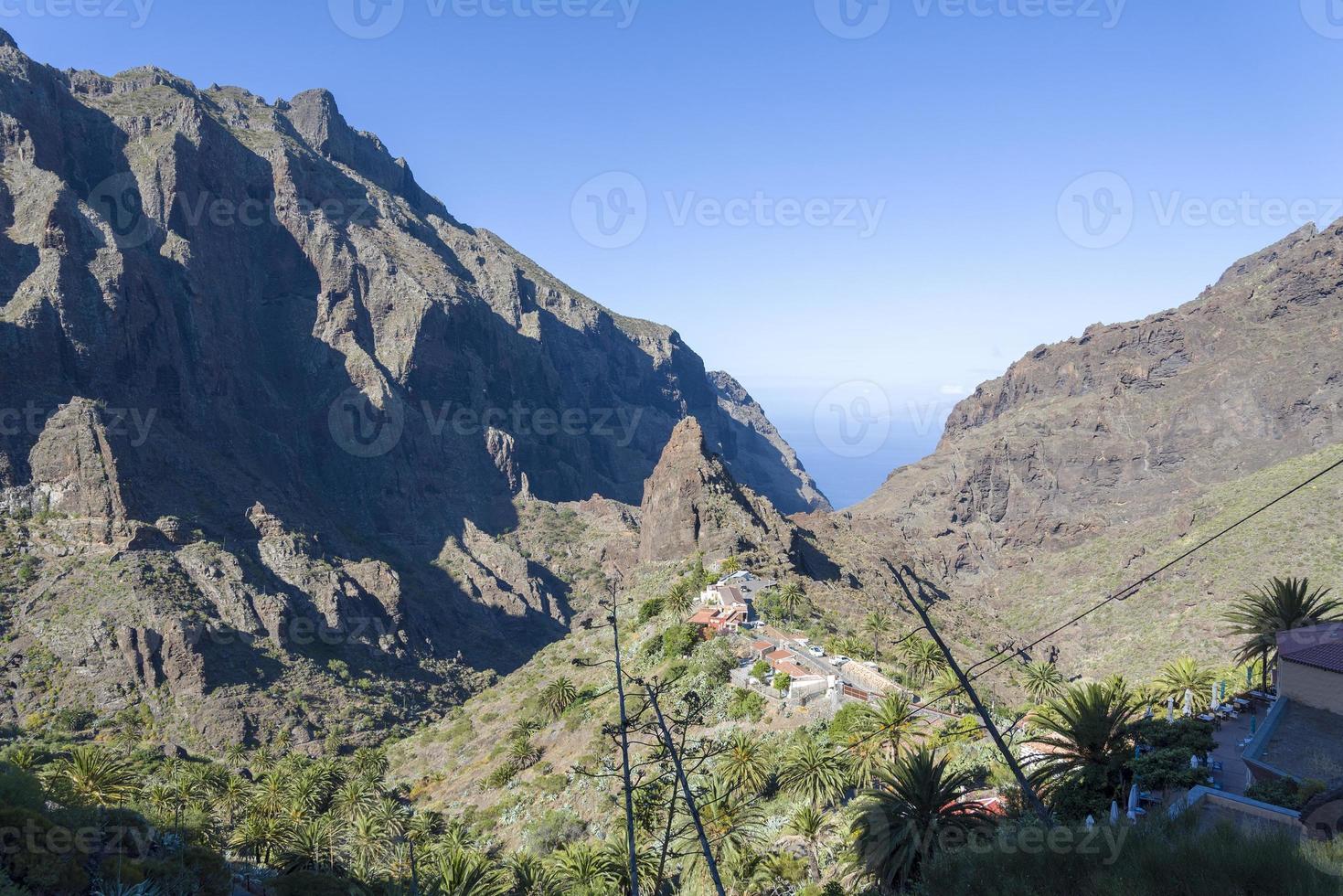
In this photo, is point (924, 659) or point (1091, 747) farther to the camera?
point (924, 659)

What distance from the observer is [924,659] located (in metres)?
51.8

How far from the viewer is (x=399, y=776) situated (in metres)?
67.7

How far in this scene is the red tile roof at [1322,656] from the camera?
92.0 feet

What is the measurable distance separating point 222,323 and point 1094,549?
167530mm

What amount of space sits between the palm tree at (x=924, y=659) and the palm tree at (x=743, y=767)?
19.9 m

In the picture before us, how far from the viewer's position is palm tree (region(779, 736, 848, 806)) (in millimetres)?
31594

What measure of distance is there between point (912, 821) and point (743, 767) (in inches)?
511

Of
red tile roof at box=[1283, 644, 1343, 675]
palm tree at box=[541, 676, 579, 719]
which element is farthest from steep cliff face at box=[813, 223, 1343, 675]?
red tile roof at box=[1283, 644, 1343, 675]

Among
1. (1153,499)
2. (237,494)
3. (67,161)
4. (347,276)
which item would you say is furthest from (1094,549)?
(67,161)

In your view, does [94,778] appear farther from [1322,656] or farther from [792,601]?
[1322,656]

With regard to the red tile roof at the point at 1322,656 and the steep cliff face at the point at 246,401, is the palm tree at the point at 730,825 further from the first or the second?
the steep cliff face at the point at 246,401
